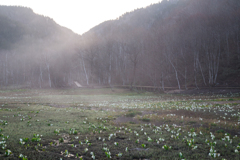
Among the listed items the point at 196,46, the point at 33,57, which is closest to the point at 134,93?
the point at 196,46

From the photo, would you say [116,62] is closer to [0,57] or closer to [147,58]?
[147,58]

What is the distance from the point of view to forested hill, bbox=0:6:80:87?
87.6 meters

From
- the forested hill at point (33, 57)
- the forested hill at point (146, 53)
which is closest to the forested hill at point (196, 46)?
the forested hill at point (146, 53)

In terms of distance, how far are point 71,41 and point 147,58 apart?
4885cm

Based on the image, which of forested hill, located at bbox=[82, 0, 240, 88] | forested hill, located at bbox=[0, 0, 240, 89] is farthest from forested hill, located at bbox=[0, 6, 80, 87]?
forested hill, located at bbox=[82, 0, 240, 88]

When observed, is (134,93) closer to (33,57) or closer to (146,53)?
(146,53)

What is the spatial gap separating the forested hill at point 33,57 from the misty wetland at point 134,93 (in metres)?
0.72

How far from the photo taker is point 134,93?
50.2 meters

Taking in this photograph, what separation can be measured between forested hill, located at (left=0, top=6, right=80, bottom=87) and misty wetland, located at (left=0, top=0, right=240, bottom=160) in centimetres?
72

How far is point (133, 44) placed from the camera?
62969mm

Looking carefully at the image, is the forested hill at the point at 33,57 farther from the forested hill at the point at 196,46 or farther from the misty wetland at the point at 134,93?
the forested hill at the point at 196,46

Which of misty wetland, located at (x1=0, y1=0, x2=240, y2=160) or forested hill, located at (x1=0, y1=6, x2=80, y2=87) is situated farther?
forested hill, located at (x1=0, y1=6, x2=80, y2=87)

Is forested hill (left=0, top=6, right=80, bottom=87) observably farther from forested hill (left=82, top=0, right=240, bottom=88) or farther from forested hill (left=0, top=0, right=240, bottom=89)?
Answer: forested hill (left=82, top=0, right=240, bottom=88)

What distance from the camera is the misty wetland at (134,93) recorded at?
667 centimetres
